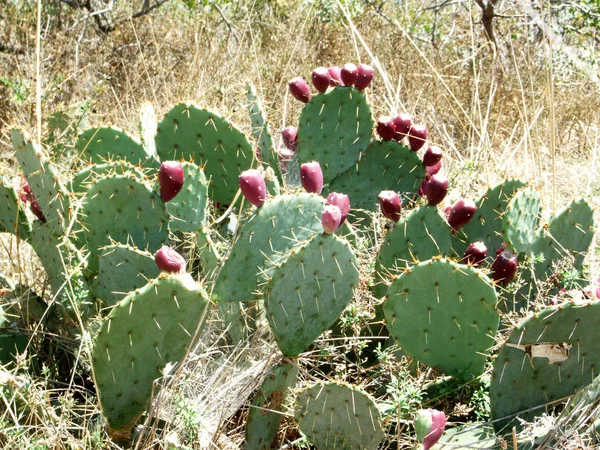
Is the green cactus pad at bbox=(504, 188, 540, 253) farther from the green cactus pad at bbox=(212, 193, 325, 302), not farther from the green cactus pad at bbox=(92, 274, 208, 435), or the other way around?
the green cactus pad at bbox=(92, 274, 208, 435)

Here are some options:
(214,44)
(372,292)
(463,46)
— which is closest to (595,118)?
(463,46)

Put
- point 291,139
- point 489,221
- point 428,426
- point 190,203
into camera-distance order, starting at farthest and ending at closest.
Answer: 1. point 291,139
2. point 489,221
3. point 190,203
4. point 428,426

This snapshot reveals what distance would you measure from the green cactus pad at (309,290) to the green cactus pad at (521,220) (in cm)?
52

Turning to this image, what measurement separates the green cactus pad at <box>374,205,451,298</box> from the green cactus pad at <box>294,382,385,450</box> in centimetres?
48

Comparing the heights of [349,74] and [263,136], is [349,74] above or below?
above

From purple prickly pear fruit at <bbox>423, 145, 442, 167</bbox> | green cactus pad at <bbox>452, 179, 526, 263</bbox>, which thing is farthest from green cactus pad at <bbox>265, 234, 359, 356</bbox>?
purple prickly pear fruit at <bbox>423, 145, 442, 167</bbox>

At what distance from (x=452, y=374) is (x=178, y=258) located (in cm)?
74

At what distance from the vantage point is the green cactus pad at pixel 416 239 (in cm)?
204

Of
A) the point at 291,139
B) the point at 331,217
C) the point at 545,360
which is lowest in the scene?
the point at 545,360

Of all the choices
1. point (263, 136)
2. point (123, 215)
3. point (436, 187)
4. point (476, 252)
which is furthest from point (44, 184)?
point (476, 252)

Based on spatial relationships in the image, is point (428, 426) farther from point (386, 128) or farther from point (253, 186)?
point (386, 128)

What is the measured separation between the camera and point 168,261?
1628 mm

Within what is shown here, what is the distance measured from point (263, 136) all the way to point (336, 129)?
25cm

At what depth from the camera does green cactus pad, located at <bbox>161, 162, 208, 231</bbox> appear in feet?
6.47
